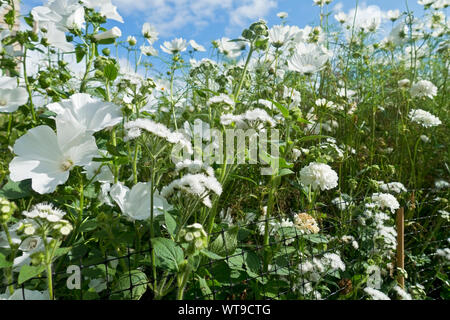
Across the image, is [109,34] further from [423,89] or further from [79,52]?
[423,89]

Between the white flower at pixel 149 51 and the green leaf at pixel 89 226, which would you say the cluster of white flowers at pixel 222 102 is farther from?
the white flower at pixel 149 51

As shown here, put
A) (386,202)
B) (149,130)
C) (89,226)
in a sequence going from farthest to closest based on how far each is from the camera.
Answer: (386,202)
(89,226)
(149,130)

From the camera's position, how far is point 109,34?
107 centimetres

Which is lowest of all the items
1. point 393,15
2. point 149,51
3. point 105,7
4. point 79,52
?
point 79,52

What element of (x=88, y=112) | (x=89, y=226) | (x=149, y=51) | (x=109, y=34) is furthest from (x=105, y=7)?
(x=149, y=51)

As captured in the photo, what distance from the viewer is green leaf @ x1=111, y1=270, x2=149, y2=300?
2.59 ft

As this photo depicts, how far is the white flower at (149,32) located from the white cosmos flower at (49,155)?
1183 mm

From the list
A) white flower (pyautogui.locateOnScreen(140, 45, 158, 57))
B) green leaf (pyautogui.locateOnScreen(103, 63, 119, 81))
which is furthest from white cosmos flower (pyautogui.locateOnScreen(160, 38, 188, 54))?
green leaf (pyautogui.locateOnScreen(103, 63, 119, 81))

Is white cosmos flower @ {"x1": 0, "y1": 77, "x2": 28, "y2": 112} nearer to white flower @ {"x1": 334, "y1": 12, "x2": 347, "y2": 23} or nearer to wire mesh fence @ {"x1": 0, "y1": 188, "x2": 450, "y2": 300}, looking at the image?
wire mesh fence @ {"x1": 0, "y1": 188, "x2": 450, "y2": 300}

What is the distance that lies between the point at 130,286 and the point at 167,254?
13 cm

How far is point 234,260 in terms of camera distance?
3.09ft
